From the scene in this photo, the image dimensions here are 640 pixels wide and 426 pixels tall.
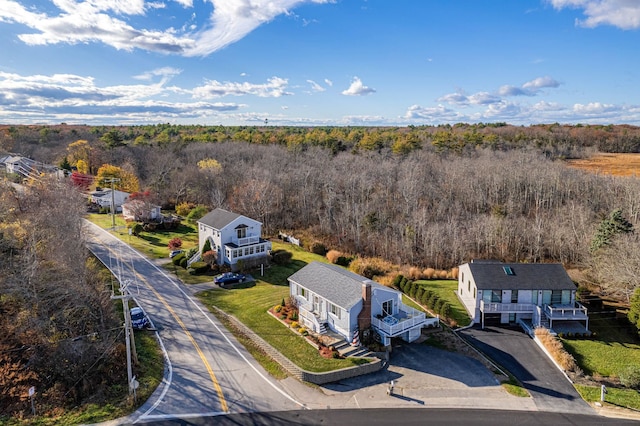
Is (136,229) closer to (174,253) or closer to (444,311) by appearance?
(174,253)

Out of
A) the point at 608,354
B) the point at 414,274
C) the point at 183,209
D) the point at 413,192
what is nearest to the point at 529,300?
the point at 608,354

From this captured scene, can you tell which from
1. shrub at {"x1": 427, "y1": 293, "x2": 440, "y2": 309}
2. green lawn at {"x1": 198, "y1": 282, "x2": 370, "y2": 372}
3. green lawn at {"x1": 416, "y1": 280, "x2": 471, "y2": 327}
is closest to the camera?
green lawn at {"x1": 198, "y1": 282, "x2": 370, "y2": 372}

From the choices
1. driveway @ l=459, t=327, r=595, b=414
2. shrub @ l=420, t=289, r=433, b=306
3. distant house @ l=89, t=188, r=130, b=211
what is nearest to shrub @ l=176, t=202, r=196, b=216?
distant house @ l=89, t=188, r=130, b=211

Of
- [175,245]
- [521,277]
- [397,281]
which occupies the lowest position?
[397,281]

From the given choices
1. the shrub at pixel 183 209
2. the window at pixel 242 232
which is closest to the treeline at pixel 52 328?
the window at pixel 242 232

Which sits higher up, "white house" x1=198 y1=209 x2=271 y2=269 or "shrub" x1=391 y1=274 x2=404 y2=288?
"white house" x1=198 y1=209 x2=271 y2=269

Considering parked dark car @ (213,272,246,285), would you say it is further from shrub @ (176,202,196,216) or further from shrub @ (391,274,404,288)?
shrub @ (176,202,196,216)
